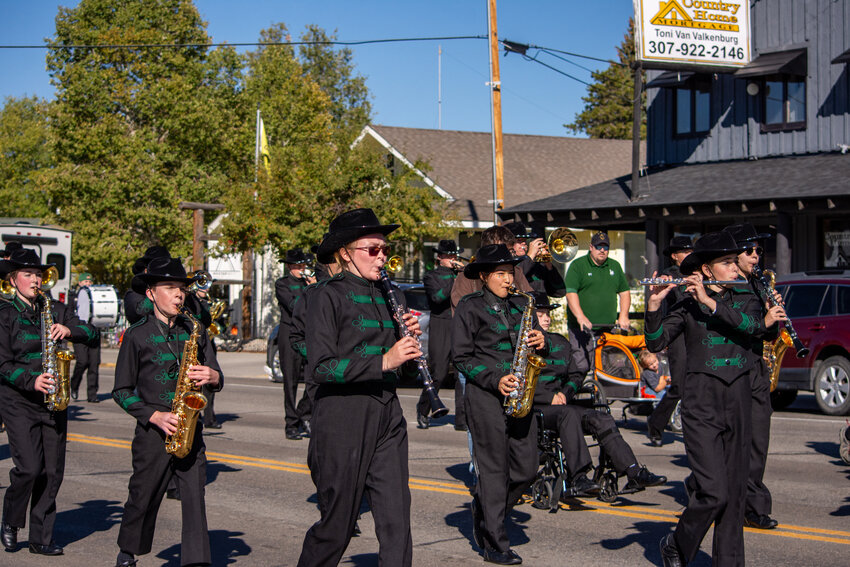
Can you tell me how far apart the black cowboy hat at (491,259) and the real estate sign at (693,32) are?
17.7m

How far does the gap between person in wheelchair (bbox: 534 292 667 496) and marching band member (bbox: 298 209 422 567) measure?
3.02 metres

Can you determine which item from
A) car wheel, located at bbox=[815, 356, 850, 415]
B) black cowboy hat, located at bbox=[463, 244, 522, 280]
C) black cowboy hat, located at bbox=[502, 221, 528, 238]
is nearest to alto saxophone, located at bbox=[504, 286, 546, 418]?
black cowboy hat, located at bbox=[463, 244, 522, 280]

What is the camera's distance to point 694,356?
6.71 m

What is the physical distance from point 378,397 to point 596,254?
7.12 meters

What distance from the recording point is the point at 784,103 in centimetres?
2439

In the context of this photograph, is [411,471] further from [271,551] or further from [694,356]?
[694,356]

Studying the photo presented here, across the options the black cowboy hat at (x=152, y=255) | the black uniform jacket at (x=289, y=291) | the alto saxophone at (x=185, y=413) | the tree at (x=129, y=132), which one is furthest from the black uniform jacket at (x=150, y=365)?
the tree at (x=129, y=132)

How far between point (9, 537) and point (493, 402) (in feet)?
12.1

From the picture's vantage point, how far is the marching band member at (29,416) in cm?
753

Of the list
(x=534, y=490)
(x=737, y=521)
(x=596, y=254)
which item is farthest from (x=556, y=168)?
(x=737, y=521)

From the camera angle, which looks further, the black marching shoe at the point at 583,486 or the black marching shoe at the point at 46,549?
the black marching shoe at the point at 583,486

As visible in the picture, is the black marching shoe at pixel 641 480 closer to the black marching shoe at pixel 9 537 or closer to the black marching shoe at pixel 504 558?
the black marching shoe at pixel 504 558

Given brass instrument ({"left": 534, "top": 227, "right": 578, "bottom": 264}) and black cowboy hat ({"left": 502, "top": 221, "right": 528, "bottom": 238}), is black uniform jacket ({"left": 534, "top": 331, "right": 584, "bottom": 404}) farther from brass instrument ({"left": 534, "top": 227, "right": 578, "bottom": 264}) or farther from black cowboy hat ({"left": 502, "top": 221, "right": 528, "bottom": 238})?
brass instrument ({"left": 534, "top": 227, "right": 578, "bottom": 264})

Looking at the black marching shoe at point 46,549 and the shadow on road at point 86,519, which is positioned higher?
the black marching shoe at point 46,549
